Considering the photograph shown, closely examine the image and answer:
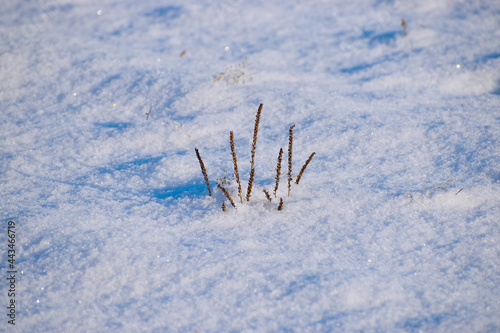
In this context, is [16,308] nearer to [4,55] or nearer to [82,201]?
[82,201]

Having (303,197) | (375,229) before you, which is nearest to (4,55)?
(303,197)

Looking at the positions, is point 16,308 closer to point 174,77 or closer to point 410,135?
point 174,77

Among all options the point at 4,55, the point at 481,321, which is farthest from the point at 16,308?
the point at 4,55

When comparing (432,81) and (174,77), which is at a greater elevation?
(174,77)

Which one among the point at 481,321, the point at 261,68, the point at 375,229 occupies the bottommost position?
the point at 481,321

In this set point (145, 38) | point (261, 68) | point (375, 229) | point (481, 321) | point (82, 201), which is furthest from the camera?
point (145, 38)

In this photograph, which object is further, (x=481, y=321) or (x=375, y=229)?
(x=375, y=229)

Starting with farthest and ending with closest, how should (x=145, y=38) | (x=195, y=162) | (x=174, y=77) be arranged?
(x=145, y=38), (x=174, y=77), (x=195, y=162)
